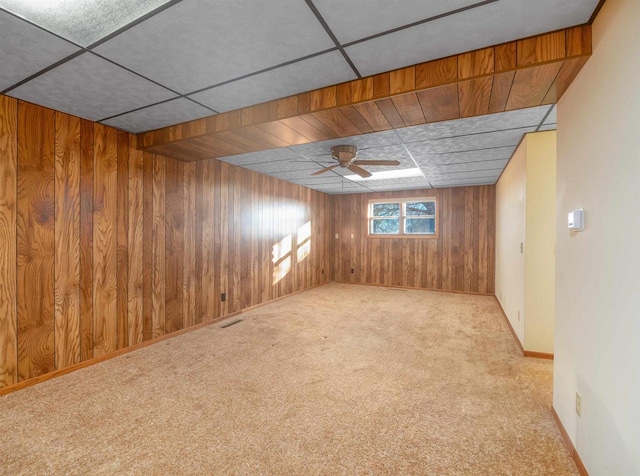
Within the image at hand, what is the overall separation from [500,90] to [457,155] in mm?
2007

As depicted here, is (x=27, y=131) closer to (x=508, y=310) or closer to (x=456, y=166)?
(x=456, y=166)

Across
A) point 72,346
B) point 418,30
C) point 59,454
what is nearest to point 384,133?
point 418,30

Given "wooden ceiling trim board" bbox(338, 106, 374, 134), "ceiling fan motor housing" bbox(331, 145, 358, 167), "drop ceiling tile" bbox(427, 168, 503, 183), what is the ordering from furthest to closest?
"drop ceiling tile" bbox(427, 168, 503, 183) → "ceiling fan motor housing" bbox(331, 145, 358, 167) → "wooden ceiling trim board" bbox(338, 106, 374, 134)

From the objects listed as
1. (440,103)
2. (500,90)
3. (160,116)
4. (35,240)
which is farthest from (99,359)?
(500,90)

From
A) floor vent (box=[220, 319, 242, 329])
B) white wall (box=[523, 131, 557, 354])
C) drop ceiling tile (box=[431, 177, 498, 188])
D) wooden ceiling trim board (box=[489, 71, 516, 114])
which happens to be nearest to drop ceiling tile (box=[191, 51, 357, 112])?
wooden ceiling trim board (box=[489, 71, 516, 114])

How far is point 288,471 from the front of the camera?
4.96ft

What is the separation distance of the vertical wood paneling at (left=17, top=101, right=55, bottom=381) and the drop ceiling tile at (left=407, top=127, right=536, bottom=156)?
3.55 meters

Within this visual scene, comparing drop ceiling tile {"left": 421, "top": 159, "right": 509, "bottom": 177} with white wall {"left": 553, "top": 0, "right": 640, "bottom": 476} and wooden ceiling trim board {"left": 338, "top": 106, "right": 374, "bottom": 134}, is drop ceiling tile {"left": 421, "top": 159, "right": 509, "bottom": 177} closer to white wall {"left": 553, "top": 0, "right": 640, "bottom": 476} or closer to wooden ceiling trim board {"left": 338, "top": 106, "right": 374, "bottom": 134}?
wooden ceiling trim board {"left": 338, "top": 106, "right": 374, "bottom": 134}

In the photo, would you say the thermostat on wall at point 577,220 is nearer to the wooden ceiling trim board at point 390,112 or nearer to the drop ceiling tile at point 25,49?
the wooden ceiling trim board at point 390,112

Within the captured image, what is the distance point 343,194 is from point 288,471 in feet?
20.7

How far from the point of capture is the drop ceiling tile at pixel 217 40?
1.40 metres

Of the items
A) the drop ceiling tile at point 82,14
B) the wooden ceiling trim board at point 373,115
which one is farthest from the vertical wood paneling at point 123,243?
the wooden ceiling trim board at point 373,115

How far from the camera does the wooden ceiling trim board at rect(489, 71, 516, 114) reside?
167 cm

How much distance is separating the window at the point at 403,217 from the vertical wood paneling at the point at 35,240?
19.2 ft
